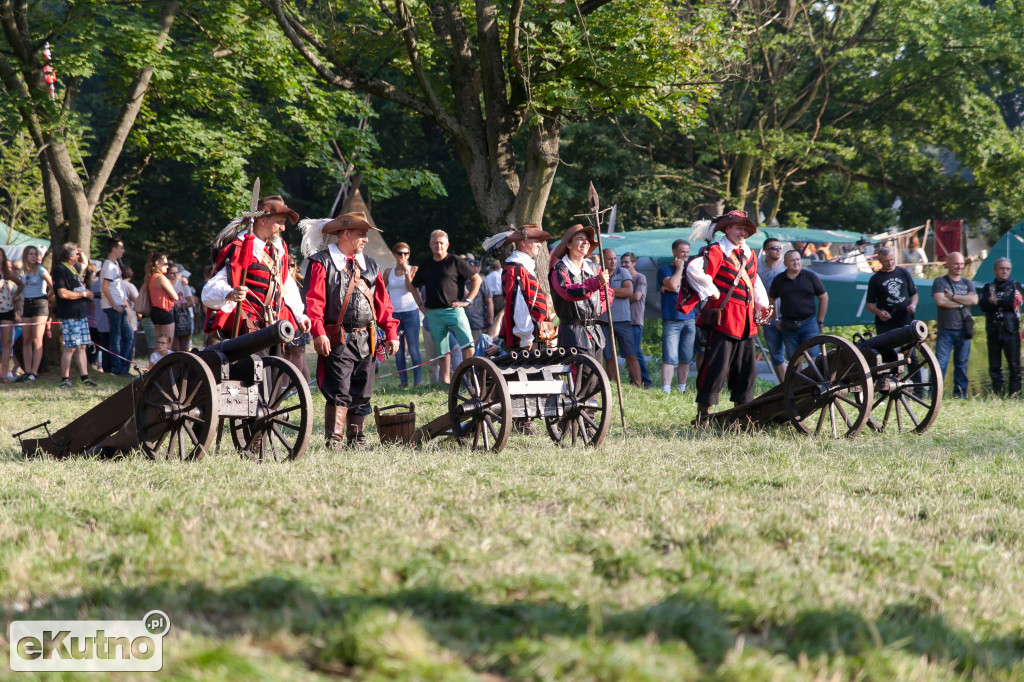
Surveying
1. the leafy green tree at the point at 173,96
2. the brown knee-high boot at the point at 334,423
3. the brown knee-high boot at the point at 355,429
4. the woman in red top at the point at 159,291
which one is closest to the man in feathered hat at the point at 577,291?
the brown knee-high boot at the point at 355,429

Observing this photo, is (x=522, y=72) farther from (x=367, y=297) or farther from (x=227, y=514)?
(x=227, y=514)

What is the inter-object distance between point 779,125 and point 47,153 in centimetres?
1717

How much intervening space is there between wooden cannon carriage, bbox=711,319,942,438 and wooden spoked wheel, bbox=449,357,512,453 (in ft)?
6.71

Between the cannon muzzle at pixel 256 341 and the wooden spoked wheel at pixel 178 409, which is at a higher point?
the cannon muzzle at pixel 256 341

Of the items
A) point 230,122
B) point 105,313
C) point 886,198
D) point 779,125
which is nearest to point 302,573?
point 105,313

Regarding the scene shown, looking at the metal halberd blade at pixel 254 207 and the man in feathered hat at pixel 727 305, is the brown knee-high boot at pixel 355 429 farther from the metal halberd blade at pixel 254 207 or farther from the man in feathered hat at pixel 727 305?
the man in feathered hat at pixel 727 305

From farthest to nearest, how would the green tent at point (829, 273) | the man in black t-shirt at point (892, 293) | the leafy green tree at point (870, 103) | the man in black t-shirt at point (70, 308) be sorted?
1. the leafy green tree at point (870, 103)
2. the green tent at point (829, 273)
3. the man in black t-shirt at point (70, 308)
4. the man in black t-shirt at point (892, 293)

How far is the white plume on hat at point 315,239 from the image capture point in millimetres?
7465

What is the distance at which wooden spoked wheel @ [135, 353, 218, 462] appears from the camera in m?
5.79

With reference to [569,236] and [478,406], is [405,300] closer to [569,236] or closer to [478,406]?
[569,236]

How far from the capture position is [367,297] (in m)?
7.17

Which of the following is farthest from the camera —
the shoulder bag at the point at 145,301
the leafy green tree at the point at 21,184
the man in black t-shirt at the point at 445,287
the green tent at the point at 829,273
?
the leafy green tree at the point at 21,184

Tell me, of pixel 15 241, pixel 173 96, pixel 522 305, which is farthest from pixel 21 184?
pixel 522 305

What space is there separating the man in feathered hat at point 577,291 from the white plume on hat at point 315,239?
1.82 metres
